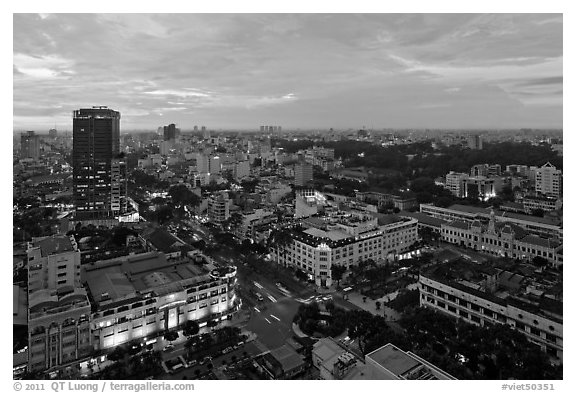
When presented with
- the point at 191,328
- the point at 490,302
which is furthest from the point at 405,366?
the point at 191,328

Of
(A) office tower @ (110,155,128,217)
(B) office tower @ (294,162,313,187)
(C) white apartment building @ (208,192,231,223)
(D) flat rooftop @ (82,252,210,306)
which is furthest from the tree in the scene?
(B) office tower @ (294,162,313,187)

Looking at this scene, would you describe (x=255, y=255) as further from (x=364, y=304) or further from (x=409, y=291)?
(x=409, y=291)

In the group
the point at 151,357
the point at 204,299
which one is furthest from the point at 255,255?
the point at 151,357

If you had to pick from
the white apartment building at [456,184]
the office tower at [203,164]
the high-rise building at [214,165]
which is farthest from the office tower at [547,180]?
the office tower at [203,164]

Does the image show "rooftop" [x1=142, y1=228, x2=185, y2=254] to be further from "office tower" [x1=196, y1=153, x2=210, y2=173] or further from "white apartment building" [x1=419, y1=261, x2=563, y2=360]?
"office tower" [x1=196, y1=153, x2=210, y2=173]

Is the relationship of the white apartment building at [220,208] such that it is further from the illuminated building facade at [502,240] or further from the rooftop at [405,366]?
→ the rooftop at [405,366]

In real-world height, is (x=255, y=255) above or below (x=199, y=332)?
above
